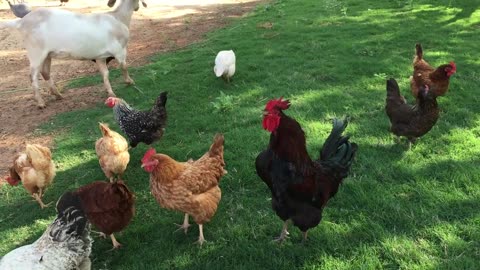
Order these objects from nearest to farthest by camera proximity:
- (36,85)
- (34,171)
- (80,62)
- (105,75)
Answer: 1. (34,171)
2. (36,85)
3. (105,75)
4. (80,62)

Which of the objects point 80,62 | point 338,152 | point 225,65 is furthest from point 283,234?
point 80,62

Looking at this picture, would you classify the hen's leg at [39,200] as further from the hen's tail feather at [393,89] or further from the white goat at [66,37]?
the hen's tail feather at [393,89]

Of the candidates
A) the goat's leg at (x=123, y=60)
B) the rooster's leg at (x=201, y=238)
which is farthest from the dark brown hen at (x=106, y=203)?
the goat's leg at (x=123, y=60)

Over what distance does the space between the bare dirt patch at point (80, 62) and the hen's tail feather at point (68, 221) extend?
10.1 feet

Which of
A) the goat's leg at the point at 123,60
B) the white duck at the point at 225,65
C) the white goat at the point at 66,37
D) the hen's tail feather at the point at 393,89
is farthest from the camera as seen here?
the goat's leg at the point at 123,60

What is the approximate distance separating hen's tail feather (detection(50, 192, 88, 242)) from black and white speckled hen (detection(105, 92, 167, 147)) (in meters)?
2.11

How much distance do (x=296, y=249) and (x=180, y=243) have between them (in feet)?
4.41

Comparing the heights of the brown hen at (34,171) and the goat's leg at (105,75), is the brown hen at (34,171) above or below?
below

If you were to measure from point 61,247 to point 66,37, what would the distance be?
5.71 metres

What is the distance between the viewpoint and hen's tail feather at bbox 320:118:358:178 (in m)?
4.08

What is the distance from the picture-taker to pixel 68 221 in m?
3.72

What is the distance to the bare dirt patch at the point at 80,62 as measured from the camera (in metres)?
7.62

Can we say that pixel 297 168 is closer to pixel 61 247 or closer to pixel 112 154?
pixel 61 247

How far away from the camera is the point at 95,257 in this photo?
4.35 metres
